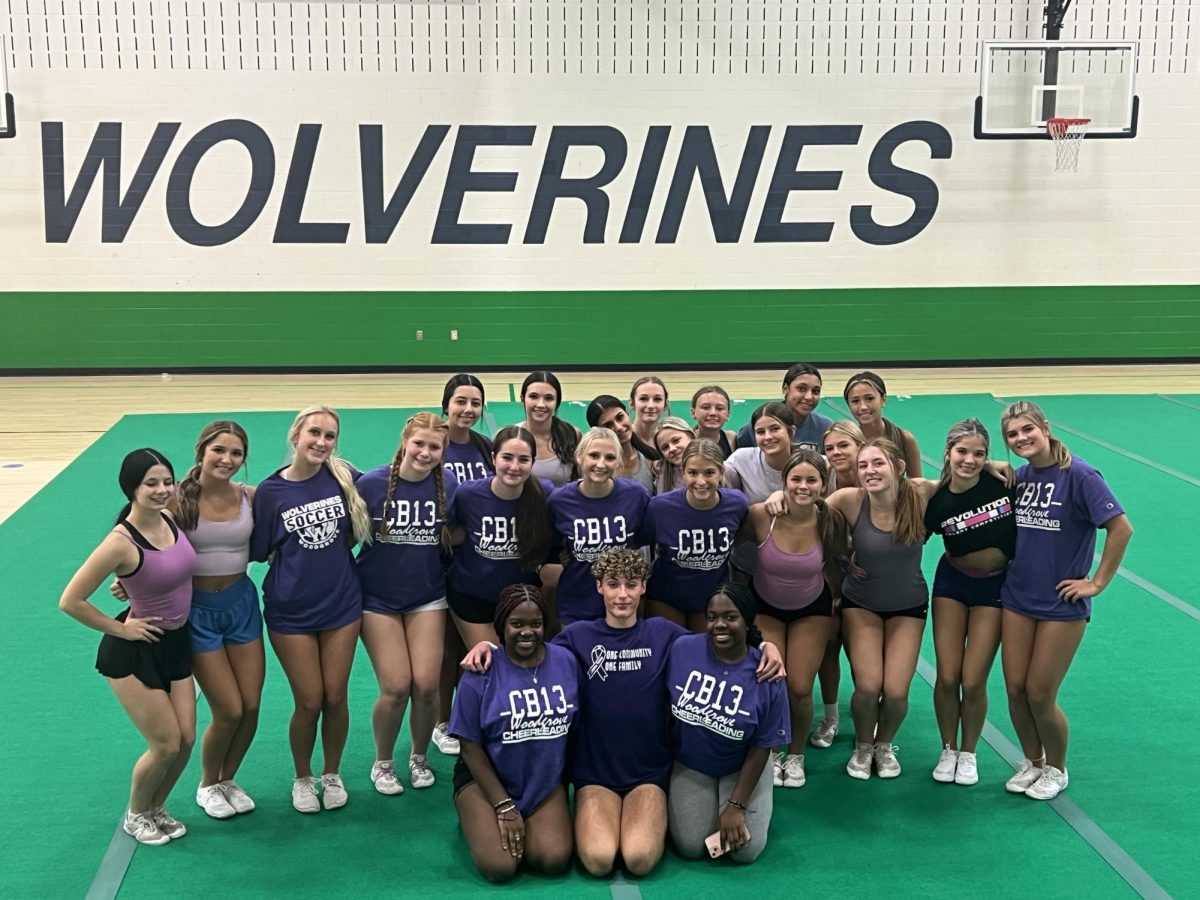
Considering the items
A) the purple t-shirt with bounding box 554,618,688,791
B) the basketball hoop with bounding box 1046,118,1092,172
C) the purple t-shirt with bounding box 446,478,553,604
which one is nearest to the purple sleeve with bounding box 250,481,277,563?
the purple t-shirt with bounding box 446,478,553,604

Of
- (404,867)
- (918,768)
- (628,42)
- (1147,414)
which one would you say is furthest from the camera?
(628,42)

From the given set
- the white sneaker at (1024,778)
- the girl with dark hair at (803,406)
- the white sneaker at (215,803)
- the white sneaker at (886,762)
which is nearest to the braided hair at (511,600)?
the white sneaker at (215,803)

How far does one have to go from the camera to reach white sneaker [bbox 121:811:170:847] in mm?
5469

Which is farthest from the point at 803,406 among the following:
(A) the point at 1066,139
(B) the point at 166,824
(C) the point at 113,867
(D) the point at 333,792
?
(A) the point at 1066,139

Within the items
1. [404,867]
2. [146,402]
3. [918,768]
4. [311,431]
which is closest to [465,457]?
[311,431]

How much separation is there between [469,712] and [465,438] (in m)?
1.80

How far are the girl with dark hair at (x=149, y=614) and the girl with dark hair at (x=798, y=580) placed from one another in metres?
2.72

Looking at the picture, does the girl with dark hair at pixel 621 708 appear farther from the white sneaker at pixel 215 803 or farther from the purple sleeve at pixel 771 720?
the white sneaker at pixel 215 803

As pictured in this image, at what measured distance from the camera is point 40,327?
17.5 meters

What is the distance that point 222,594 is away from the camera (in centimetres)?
549

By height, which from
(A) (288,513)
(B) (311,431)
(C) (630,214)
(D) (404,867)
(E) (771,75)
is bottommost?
(D) (404,867)

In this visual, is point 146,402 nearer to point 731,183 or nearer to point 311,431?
point 731,183

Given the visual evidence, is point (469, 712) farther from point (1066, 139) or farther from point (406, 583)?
point (1066, 139)

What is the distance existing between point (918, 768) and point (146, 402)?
41.4ft
